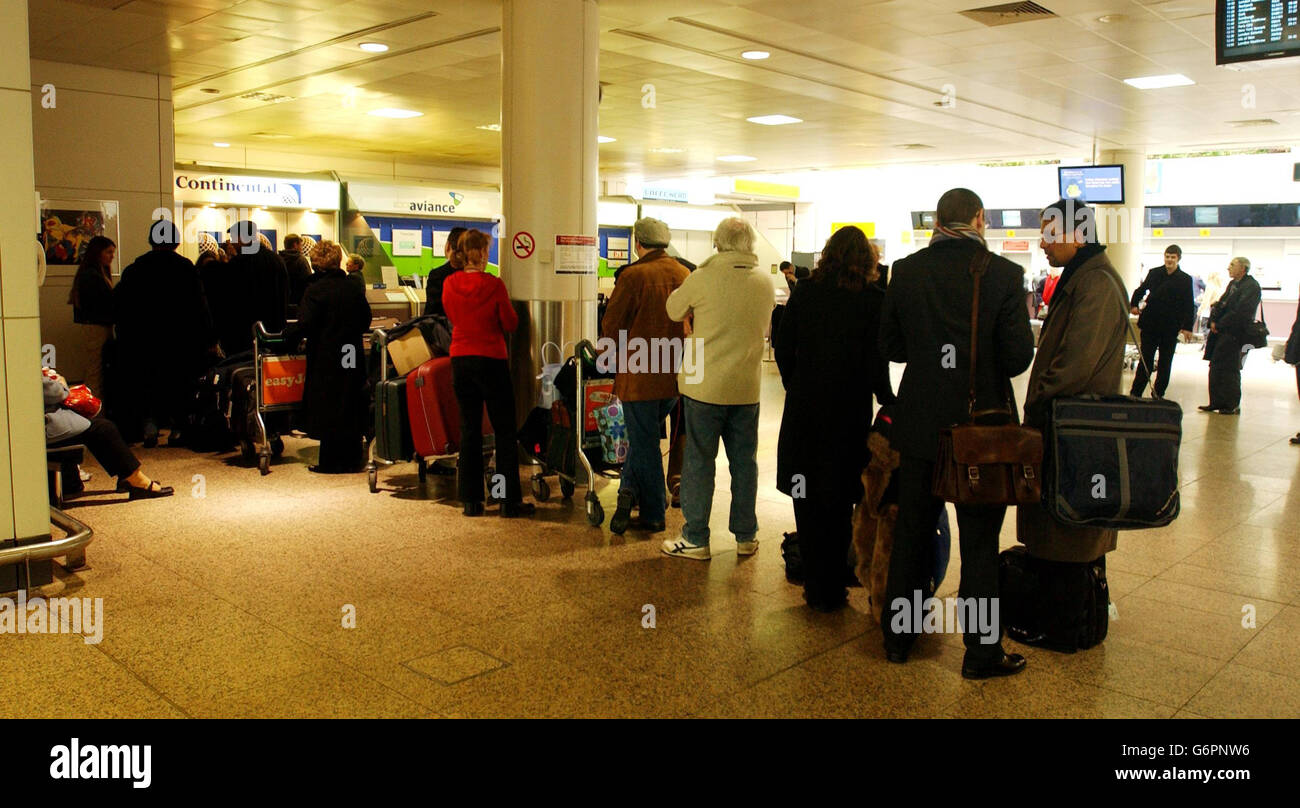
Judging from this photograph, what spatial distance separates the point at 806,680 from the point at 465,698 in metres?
1.23

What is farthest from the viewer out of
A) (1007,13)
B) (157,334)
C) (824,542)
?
(157,334)

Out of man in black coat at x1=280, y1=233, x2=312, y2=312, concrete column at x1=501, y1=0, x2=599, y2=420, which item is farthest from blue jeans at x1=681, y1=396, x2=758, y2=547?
man in black coat at x1=280, y1=233, x2=312, y2=312

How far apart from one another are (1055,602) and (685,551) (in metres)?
1.88

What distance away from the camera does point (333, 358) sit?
7289 millimetres

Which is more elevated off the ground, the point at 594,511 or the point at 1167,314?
the point at 1167,314

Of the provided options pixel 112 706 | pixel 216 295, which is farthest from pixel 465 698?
pixel 216 295

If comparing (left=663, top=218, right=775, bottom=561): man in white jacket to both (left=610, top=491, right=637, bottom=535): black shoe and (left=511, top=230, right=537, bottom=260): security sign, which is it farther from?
(left=511, top=230, right=537, bottom=260): security sign

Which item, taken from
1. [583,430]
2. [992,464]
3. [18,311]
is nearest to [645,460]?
[583,430]

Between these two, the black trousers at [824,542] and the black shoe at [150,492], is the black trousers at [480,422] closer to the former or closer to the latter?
the black shoe at [150,492]

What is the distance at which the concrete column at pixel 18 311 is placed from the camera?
4324 millimetres

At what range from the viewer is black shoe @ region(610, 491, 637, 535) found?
5695 mm

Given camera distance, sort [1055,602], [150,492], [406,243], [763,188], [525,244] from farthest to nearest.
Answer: [763,188] → [406,243] → [525,244] → [150,492] → [1055,602]

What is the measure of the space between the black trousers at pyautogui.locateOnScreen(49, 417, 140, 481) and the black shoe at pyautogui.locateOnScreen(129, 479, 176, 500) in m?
0.13

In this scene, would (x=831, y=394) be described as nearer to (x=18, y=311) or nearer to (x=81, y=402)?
(x=18, y=311)
